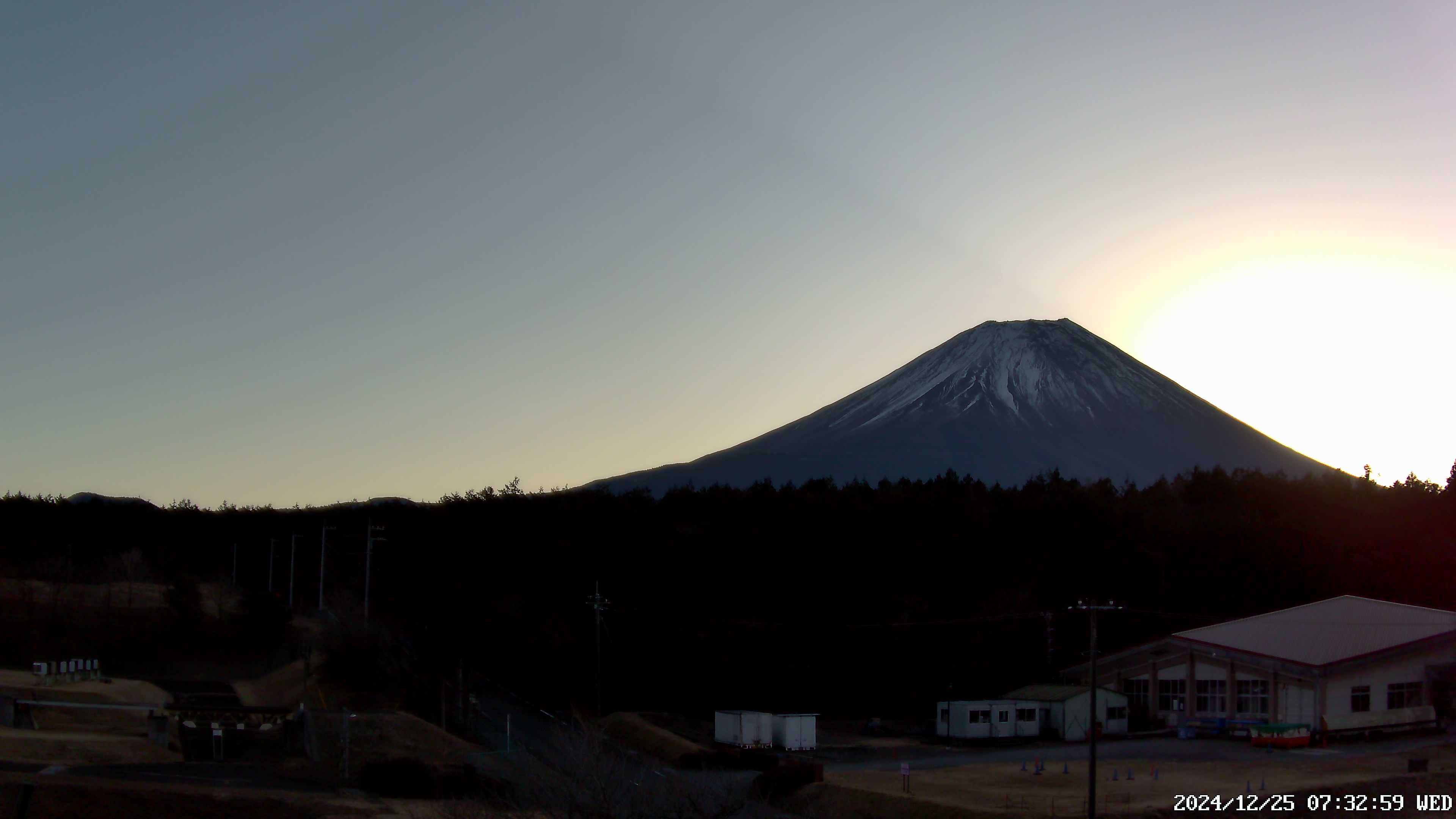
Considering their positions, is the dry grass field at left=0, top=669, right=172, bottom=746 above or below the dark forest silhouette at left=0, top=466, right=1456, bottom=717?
below

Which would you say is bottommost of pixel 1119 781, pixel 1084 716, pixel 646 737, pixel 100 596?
pixel 646 737

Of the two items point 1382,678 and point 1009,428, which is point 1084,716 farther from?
point 1009,428

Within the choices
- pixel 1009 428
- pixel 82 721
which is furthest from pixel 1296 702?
pixel 1009 428

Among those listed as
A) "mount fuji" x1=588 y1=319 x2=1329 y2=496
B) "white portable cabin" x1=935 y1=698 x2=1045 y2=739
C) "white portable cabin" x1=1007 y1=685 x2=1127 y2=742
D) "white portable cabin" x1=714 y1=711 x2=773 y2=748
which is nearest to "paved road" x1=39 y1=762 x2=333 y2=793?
"white portable cabin" x1=714 y1=711 x2=773 y2=748

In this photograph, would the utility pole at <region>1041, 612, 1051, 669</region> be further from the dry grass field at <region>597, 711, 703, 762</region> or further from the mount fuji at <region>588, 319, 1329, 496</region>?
the mount fuji at <region>588, 319, 1329, 496</region>

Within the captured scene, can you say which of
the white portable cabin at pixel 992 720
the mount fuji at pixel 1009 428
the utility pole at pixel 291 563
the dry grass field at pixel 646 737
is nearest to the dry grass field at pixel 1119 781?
the dry grass field at pixel 646 737

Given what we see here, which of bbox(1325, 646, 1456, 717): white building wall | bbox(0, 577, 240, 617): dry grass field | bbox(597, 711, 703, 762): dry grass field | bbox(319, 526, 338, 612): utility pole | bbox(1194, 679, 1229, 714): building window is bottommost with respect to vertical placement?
bbox(597, 711, 703, 762): dry grass field

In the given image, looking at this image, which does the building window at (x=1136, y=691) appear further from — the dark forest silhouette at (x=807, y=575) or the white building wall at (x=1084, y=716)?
the dark forest silhouette at (x=807, y=575)
